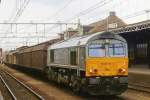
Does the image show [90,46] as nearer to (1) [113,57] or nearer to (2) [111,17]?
(1) [113,57]

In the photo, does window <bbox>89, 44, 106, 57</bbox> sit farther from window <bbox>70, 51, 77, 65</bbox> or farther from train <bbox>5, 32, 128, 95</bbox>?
window <bbox>70, 51, 77, 65</bbox>

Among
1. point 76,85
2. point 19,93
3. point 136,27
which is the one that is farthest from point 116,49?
point 136,27

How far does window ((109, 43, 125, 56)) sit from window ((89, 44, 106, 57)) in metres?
0.31

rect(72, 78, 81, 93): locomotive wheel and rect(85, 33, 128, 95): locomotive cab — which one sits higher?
rect(85, 33, 128, 95): locomotive cab

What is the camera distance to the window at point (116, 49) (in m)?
18.6

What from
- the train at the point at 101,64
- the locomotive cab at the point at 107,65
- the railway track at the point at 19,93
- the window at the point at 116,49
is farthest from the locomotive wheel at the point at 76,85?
the window at the point at 116,49

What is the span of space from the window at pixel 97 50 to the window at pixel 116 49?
305 millimetres

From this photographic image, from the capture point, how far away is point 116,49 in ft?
61.3

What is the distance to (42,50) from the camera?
32.1 metres

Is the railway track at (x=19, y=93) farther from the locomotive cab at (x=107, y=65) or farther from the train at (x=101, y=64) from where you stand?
the locomotive cab at (x=107, y=65)

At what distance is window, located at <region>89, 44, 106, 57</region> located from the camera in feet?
60.1

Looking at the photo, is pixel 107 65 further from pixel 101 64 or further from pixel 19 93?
pixel 19 93

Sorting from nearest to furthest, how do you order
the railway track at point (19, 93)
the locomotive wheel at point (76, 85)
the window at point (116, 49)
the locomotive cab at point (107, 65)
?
the locomotive cab at point (107, 65), the window at point (116, 49), the locomotive wheel at point (76, 85), the railway track at point (19, 93)

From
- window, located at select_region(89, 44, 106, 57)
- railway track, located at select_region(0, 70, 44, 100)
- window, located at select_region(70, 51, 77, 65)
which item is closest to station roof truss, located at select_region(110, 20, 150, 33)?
railway track, located at select_region(0, 70, 44, 100)
